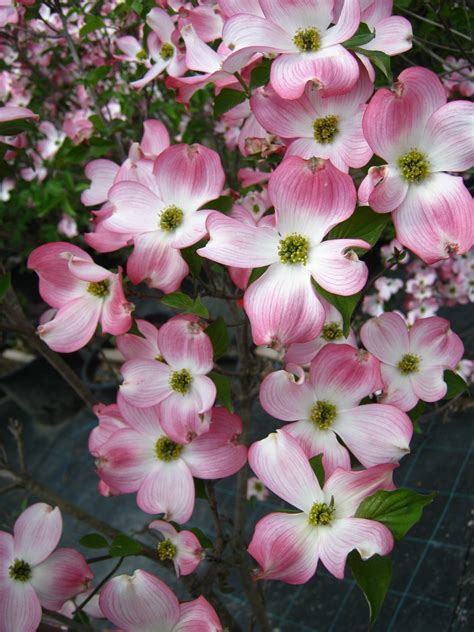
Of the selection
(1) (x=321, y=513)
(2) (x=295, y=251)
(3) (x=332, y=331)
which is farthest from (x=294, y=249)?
(1) (x=321, y=513)

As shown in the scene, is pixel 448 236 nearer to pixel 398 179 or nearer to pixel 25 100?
pixel 398 179

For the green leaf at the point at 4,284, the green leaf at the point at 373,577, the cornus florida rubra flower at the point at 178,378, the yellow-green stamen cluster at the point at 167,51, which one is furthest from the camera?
the yellow-green stamen cluster at the point at 167,51

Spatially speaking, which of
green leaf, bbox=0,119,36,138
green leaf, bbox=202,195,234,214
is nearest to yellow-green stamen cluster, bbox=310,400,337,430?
green leaf, bbox=202,195,234,214

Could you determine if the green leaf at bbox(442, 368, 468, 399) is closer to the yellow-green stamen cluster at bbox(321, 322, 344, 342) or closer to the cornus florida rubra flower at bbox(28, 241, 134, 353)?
the yellow-green stamen cluster at bbox(321, 322, 344, 342)

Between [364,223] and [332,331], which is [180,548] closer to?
[332,331]

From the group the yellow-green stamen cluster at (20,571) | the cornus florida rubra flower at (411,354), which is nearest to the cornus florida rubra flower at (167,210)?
the cornus florida rubra flower at (411,354)

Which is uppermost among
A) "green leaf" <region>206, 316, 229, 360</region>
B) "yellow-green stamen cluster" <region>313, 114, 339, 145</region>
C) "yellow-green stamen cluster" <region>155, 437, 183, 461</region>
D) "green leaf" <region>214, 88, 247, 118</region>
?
"yellow-green stamen cluster" <region>313, 114, 339, 145</region>

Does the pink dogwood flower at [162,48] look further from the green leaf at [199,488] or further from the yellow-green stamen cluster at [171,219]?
the green leaf at [199,488]

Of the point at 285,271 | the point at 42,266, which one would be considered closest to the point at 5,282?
the point at 42,266
